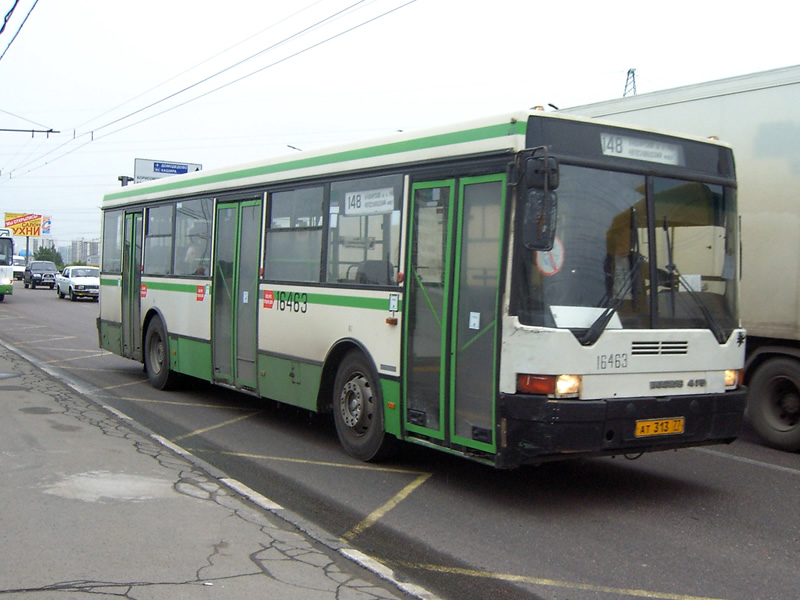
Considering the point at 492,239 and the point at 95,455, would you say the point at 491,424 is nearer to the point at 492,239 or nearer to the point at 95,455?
the point at 492,239

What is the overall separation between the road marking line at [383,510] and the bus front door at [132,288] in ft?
23.2

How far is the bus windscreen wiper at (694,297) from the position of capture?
22.2ft

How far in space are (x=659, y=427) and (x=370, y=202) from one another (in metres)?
3.21

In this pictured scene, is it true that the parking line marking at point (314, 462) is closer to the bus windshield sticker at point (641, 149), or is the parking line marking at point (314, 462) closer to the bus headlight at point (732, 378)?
the bus headlight at point (732, 378)

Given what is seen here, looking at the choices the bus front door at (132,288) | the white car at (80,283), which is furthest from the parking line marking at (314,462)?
the white car at (80,283)

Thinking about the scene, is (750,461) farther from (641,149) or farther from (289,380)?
(289,380)

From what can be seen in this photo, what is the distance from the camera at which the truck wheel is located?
8969mm

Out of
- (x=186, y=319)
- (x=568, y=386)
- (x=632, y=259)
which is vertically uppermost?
(x=632, y=259)

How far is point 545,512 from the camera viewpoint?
21.6 ft

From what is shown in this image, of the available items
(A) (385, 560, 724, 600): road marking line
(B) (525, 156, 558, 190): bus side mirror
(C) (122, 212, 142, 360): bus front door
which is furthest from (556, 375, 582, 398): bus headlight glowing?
(C) (122, 212, 142, 360): bus front door

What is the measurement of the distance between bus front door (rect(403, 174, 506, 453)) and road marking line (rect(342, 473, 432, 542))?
46 centimetres

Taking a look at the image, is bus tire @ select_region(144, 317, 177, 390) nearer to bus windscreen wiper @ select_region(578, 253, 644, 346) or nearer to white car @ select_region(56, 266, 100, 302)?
bus windscreen wiper @ select_region(578, 253, 644, 346)

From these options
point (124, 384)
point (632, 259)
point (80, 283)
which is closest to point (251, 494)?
point (632, 259)

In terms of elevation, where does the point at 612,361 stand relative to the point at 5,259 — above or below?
below
